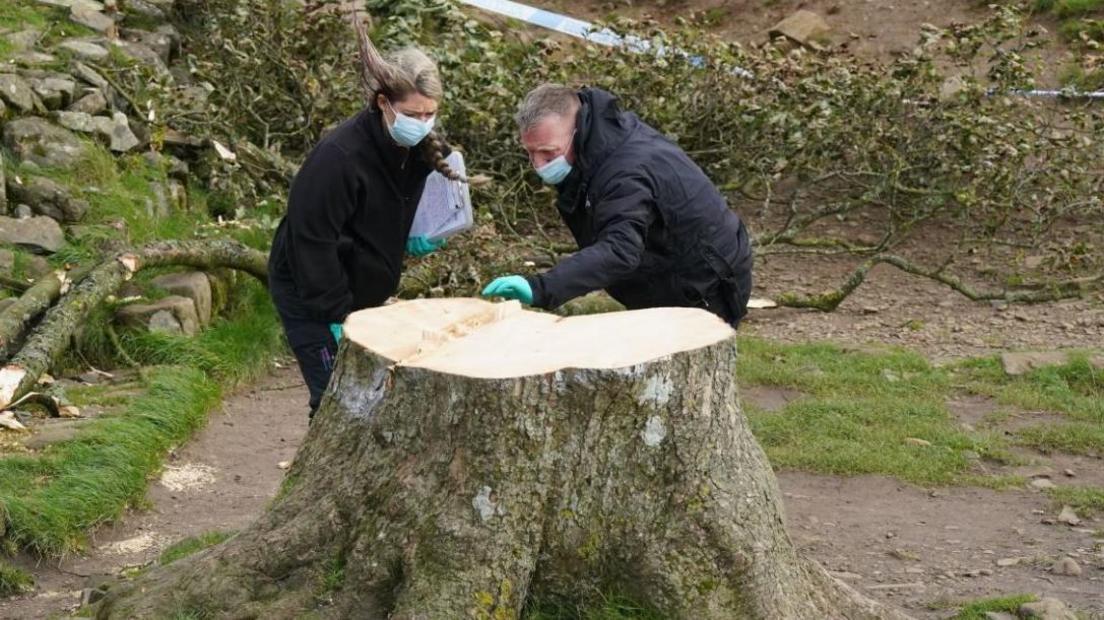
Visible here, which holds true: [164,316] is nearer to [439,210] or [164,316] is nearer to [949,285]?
[439,210]

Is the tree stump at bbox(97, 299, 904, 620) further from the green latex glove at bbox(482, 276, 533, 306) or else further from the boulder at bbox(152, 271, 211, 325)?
the boulder at bbox(152, 271, 211, 325)

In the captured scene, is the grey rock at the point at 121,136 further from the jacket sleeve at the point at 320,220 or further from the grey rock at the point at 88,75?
the jacket sleeve at the point at 320,220

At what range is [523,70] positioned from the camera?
965 centimetres

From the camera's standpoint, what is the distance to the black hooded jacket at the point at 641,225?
4270mm

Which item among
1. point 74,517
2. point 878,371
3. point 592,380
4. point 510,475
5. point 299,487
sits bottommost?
point 878,371

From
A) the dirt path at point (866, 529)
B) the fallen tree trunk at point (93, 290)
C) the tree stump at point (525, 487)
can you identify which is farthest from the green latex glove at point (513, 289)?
the fallen tree trunk at point (93, 290)

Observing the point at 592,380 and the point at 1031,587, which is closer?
the point at 592,380

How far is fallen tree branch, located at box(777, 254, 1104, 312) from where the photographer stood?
8859 millimetres

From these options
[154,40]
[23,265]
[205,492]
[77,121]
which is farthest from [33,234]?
[154,40]

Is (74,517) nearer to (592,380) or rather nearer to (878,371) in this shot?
(592,380)

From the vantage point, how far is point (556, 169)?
454cm

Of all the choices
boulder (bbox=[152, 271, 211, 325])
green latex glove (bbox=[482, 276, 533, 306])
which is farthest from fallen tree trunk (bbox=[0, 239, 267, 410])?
green latex glove (bbox=[482, 276, 533, 306])

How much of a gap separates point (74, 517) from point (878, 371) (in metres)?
4.22

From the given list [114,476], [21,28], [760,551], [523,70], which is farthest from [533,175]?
[760,551]
